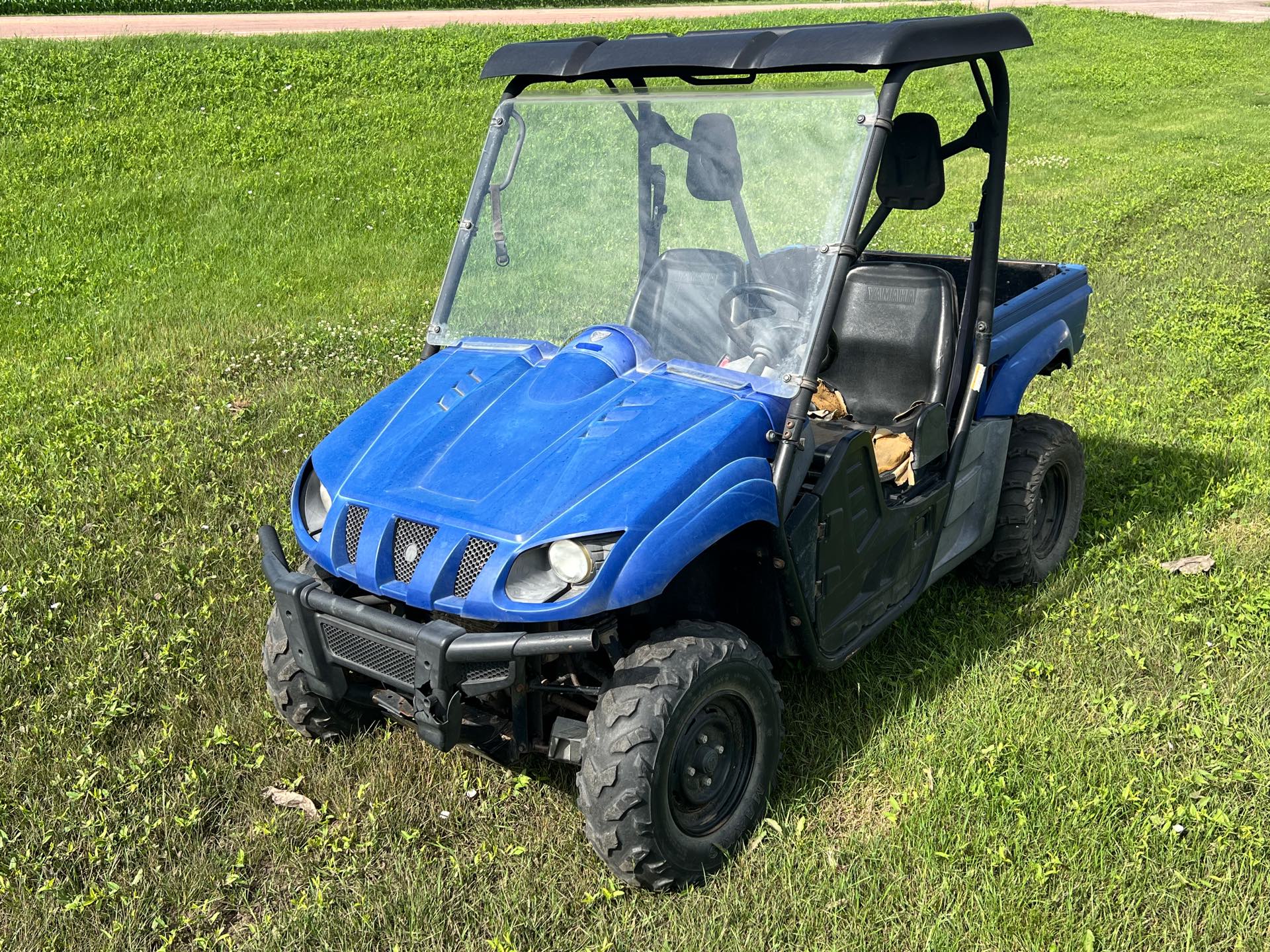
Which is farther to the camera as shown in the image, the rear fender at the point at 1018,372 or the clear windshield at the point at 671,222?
the rear fender at the point at 1018,372

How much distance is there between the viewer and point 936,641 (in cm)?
446

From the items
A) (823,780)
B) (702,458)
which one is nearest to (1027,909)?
(823,780)

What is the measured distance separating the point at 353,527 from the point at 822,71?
1.84m

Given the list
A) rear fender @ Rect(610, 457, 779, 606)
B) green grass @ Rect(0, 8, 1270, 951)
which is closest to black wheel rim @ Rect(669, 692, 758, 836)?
green grass @ Rect(0, 8, 1270, 951)

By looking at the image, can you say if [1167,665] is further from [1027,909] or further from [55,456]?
[55,456]

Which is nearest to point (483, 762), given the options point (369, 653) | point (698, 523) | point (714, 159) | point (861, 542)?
point (369, 653)

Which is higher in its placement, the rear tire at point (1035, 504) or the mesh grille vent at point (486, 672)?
the mesh grille vent at point (486, 672)

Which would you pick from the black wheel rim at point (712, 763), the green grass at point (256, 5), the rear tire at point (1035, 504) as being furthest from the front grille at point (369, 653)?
the green grass at point (256, 5)

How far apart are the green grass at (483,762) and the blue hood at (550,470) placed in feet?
2.80

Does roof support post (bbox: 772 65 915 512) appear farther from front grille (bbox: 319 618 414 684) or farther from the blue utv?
front grille (bbox: 319 618 414 684)

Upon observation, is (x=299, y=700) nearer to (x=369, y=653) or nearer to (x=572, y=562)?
(x=369, y=653)

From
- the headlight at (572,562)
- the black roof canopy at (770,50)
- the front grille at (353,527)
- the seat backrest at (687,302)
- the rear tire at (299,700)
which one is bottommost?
the rear tire at (299,700)

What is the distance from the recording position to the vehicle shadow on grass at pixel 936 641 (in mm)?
3809

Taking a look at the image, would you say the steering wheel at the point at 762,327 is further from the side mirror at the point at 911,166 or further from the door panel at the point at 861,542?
the side mirror at the point at 911,166
